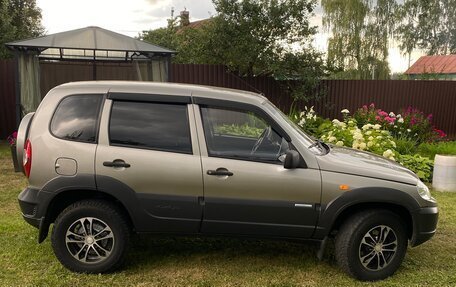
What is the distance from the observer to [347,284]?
13.3ft

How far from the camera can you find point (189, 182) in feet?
12.8

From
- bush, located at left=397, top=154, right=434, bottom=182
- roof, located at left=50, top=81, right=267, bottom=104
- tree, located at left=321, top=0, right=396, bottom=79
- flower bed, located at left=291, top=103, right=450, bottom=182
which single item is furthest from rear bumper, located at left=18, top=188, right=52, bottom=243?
tree, located at left=321, top=0, right=396, bottom=79

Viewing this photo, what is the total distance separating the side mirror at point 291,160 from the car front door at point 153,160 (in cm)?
77

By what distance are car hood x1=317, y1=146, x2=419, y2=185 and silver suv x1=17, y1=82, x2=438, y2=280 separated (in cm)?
1

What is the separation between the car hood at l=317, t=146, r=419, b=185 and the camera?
13.1 feet

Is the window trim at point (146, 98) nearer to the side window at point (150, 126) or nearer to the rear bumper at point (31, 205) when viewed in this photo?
the side window at point (150, 126)

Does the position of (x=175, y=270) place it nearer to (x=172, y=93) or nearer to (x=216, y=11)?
(x=172, y=93)

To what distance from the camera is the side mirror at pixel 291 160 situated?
3.83 meters

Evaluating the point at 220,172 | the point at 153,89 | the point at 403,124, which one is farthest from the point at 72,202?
the point at 403,124

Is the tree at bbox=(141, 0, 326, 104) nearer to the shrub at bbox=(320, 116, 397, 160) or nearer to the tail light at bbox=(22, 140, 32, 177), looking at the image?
the shrub at bbox=(320, 116, 397, 160)

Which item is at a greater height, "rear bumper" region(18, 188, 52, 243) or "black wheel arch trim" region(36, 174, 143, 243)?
"black wheel arch trim" region(36, 174, 143, 243)

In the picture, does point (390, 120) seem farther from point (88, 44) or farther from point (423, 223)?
point (88, 44)

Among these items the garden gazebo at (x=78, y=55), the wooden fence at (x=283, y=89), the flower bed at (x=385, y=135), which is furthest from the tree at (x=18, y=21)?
the flower bed at (x=385, y=135)

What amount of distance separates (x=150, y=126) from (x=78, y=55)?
8.59 metres
